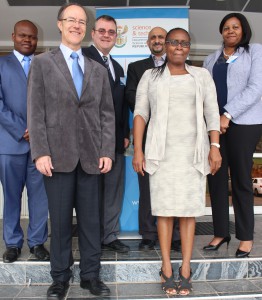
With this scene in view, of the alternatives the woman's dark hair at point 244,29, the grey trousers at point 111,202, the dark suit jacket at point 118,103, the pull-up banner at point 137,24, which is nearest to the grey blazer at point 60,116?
the dark suit jacket at point 118,103

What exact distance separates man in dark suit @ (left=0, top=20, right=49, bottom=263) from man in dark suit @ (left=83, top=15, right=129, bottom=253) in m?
0.50

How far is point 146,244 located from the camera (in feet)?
10.2

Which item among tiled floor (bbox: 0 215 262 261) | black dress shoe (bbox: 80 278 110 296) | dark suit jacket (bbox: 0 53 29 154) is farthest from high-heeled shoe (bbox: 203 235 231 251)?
dark suit jacket (bbox: 0 53 29 154)

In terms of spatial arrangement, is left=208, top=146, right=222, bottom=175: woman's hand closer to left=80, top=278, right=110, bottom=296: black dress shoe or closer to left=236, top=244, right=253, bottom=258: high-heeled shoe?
left=236, top=244, right=253, bottom=258: high-heeled shoe

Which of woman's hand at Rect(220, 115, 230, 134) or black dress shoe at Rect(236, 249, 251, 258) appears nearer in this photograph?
woman's hand at Rect(220, 115, 230, 134)

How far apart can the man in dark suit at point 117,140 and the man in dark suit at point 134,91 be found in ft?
0.32

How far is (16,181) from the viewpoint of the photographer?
8.94 ft

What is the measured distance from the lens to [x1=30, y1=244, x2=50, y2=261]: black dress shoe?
271 cm

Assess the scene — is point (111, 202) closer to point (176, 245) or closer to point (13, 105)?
point (176, 245)

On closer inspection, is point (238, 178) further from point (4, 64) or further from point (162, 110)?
point (4, 64)

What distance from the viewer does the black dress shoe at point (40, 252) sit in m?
2.71

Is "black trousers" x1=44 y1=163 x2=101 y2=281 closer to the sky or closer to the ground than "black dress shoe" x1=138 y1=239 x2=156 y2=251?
closer to the sky

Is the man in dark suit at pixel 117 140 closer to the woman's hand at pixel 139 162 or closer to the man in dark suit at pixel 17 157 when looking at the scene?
the man in dark suit at pixel 17 157

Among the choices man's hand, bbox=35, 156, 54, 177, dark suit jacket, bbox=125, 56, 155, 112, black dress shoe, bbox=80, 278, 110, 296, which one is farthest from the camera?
dark suit jacket, bbox=125, 56, 155, 112
